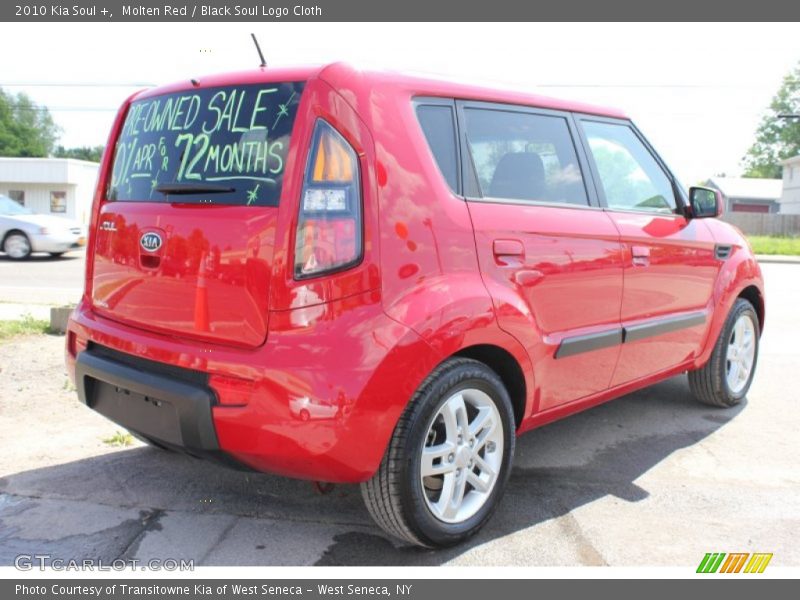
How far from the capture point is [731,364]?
4941 millimetres

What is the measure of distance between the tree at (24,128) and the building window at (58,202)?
144 feet

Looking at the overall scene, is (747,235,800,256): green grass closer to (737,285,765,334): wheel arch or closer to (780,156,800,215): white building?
(780,156,800,215): white building

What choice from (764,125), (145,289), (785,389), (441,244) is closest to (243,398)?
(145,289)

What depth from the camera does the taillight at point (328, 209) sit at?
249 centimetres

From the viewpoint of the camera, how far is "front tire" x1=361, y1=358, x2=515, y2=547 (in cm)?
264

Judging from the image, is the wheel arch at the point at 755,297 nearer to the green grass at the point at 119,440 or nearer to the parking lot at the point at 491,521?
the parking lot at the point at 491,521

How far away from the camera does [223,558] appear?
277 cm

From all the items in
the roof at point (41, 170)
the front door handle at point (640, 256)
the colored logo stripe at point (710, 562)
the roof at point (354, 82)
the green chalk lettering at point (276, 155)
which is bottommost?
the colored logo stripe at point (710, 562)

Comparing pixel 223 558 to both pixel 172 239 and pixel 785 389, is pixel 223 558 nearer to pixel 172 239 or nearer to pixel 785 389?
pixel 172 239

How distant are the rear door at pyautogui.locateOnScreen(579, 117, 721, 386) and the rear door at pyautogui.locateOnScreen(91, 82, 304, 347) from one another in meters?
1.85

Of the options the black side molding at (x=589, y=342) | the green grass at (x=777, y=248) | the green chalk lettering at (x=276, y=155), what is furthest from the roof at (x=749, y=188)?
the green chalk lettering at (x=276, y=155)

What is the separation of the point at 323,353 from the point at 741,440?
10.2 ft

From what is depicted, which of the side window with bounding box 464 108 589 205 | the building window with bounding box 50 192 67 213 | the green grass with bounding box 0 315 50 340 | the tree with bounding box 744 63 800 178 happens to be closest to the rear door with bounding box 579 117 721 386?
the side window with bounding box 464 108 589 205

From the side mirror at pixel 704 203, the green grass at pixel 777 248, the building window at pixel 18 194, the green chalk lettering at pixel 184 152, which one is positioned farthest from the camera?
the building window at pixel 18 194
